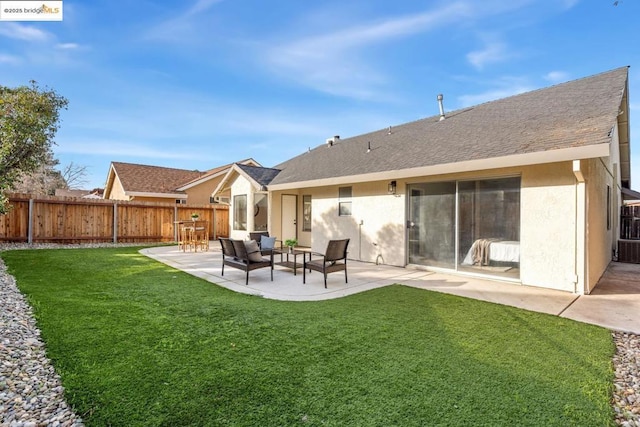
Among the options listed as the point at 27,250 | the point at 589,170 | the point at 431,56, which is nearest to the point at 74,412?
the point at 589,170

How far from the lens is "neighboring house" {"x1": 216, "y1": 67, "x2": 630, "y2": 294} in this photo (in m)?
6.39

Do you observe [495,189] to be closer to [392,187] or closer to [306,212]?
[392,187]

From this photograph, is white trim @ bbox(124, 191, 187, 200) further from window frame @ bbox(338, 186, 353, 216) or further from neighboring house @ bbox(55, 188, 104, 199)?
neighboring house @ bbox(55, 188, 104, 199)

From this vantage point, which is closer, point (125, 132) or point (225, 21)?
point (225, 21)

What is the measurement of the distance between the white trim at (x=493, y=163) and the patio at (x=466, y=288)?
267 centimetres

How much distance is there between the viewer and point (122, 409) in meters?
2.43

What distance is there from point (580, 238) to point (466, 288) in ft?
7.86

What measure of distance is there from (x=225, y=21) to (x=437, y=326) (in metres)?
9.87

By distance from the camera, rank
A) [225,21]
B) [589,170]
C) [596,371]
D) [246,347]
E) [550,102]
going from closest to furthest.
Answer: [596,371]
[246,347]
[589,170]
[550,102]
[225,21]

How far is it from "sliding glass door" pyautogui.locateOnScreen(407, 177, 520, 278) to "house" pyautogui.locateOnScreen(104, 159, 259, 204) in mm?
11529

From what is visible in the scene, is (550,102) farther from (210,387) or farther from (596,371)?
(210,387)

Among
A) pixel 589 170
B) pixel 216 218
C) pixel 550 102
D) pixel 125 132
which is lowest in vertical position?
pixel 216 218

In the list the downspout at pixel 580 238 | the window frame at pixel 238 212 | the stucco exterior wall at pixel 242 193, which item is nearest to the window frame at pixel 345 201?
the stucco exterior wall at pixel 242 193

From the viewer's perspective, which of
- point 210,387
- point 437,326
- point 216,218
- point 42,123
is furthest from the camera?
point 216,218
